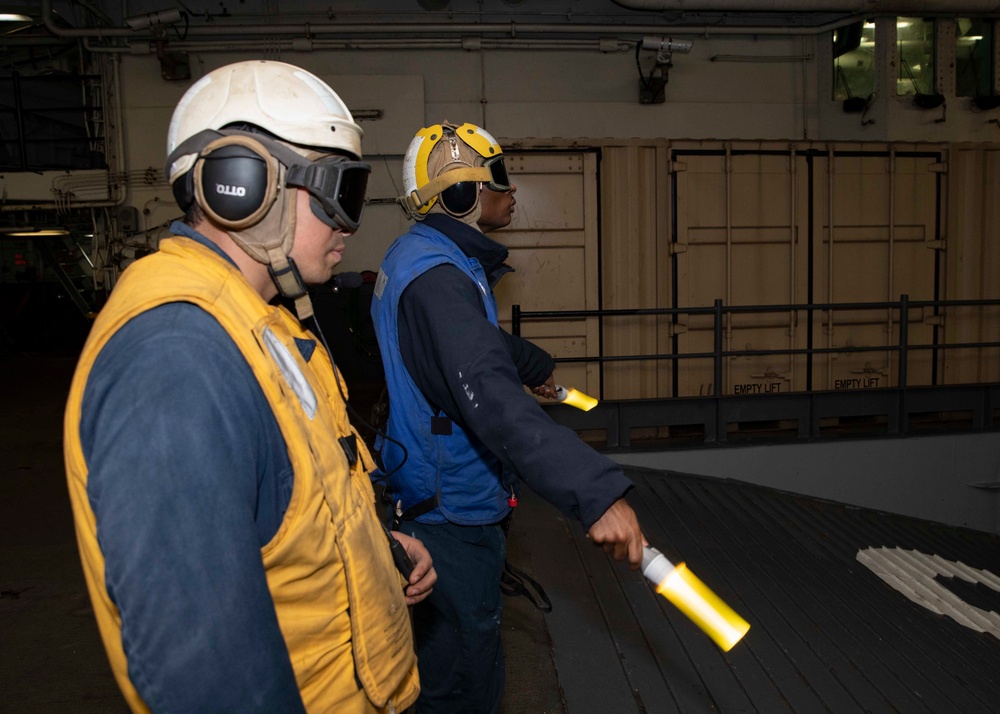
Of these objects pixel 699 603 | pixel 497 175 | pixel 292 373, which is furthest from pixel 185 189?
pixel 497 175

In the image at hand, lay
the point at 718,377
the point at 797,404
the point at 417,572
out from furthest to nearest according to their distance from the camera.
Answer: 1. the point at 797,404
2. the point at 718,377
3. the point at 417,572

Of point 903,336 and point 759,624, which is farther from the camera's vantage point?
point 903,336

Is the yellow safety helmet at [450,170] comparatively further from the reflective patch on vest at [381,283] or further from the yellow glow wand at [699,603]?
the yellow glow wand at [699,603]

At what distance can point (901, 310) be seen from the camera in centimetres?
627

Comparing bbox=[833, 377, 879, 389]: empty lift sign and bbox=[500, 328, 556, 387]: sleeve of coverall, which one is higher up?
bbox=[500, 328, 556, 387]: sleeve of coverall

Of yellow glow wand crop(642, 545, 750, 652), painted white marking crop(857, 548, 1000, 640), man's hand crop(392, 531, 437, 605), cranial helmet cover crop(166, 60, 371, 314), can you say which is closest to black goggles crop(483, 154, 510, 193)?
cranial helmet cover crop(166, 60, 371, 314)

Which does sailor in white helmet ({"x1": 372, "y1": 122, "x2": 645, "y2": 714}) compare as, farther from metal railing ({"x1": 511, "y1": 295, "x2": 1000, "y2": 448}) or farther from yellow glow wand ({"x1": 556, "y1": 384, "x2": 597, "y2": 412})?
metal railing ({"x1": 511, "y1": 295, "x2": 1000, "y2": 448})

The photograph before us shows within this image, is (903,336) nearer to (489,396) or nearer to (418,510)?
(418,510)

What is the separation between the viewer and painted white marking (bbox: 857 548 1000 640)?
134 inches

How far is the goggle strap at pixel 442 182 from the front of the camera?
6.96 feet

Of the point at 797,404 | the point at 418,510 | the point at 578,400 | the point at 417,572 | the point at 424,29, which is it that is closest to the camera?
the point at 417,572

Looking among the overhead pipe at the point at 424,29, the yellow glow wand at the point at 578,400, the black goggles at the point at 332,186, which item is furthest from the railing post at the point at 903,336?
the black goggles at the point at 332,186

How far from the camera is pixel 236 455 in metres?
0.85

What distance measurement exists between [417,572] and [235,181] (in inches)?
36.2
